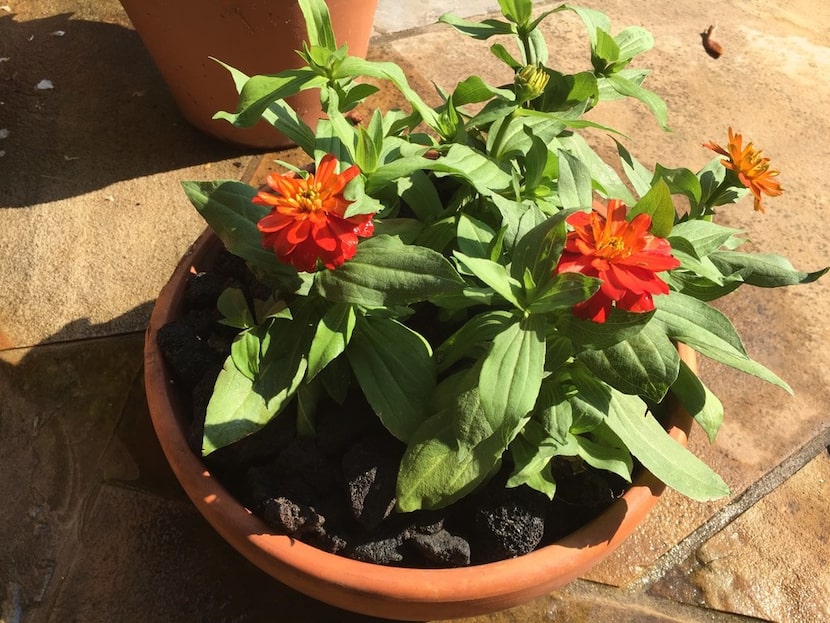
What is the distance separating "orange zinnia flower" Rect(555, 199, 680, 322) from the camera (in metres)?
0.85

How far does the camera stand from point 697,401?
1.14 metres

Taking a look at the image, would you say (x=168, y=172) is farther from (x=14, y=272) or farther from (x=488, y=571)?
(x=488, y=571)

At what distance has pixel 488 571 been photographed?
104 centimetres

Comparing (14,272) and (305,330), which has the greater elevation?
(305,330)

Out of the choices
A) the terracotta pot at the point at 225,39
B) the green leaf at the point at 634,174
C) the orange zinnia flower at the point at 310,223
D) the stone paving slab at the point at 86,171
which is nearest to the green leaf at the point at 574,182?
the green leaf at the point at 634,174

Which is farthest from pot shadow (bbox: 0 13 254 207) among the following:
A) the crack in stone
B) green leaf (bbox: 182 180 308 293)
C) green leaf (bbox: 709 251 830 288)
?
the crack in stone

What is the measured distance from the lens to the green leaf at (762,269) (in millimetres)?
1136

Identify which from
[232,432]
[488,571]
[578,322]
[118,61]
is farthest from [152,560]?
[118,61]

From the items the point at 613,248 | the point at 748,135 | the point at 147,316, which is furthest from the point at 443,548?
the point at 748,135

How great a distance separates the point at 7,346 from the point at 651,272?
142cm

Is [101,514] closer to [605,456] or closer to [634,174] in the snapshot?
[605,456]

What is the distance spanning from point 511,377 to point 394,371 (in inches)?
8.9

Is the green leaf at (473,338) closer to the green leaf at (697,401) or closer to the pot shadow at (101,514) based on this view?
the green leaf at (697,401)

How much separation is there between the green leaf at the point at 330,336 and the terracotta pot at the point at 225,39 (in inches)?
37.9
